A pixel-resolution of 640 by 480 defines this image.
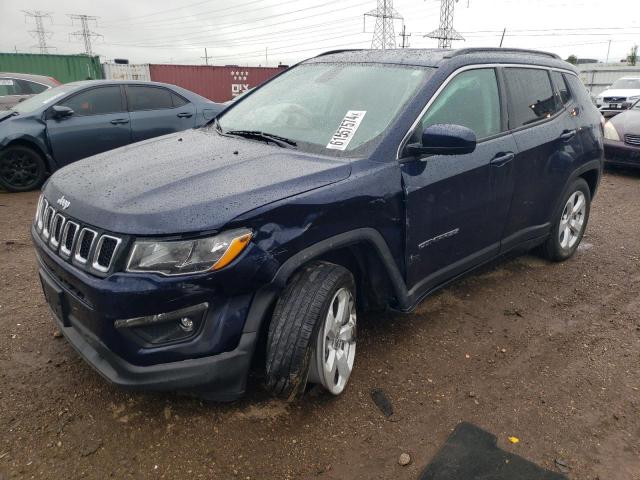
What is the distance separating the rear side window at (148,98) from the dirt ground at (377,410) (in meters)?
4.40

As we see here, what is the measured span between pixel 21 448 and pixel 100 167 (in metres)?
1.40

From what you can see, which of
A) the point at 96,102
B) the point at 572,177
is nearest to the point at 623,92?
the point at 572,177

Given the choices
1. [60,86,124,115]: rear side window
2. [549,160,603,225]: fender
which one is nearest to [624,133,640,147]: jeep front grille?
[549,160,603,225]: fender

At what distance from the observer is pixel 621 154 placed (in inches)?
330

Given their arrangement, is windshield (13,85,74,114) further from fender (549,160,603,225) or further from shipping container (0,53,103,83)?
shipping container (0,53,103,83)

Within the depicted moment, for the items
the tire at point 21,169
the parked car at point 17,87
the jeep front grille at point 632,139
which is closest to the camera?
the tire at point 21,169

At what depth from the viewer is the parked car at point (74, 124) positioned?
677 cm

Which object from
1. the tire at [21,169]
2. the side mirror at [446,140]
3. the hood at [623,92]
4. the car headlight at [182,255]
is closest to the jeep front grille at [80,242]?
the car headlight at [182,255]

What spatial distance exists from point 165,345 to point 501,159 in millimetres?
2413

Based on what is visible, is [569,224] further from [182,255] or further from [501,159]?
[182,255]

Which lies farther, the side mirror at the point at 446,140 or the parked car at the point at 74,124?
the parked car at the point at 74,124

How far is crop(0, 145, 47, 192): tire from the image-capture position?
6754 millimetres

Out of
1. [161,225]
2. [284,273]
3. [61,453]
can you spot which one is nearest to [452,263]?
[284,273]

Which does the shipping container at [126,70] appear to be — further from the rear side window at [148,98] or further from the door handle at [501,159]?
the door handle at [501,159]
